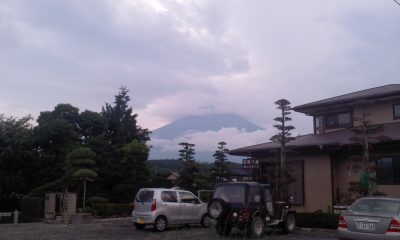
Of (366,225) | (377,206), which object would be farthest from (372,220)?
(377,206)

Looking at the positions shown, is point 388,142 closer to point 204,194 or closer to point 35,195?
point 204,194

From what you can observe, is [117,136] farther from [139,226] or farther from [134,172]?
[139,226]

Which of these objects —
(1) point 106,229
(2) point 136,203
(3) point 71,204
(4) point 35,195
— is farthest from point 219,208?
(4) point 35,195

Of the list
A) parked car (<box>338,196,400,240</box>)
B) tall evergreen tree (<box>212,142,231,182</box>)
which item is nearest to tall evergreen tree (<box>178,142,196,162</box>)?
tall evergreen tree (<box>212,142,231,182</box>)

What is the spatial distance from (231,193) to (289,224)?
276 centimetres

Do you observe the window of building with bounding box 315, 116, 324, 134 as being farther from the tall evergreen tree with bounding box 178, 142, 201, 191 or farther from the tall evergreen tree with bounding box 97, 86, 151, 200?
the tall evergreen tree with bounding box 97, 86, 151, 200

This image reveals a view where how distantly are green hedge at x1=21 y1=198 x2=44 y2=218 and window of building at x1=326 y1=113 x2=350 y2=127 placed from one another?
52.1 ft

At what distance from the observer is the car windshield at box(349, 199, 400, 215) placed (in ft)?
30.1

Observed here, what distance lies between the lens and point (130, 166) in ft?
78.7

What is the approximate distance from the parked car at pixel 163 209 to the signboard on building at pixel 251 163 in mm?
4936

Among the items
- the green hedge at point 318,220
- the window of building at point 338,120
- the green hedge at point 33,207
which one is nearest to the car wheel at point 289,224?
the green hedge at point 318,220

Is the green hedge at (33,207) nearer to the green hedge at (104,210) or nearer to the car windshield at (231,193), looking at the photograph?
the green hedge at (104,210)

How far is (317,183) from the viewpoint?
1811cm

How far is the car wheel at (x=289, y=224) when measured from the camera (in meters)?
13.8
